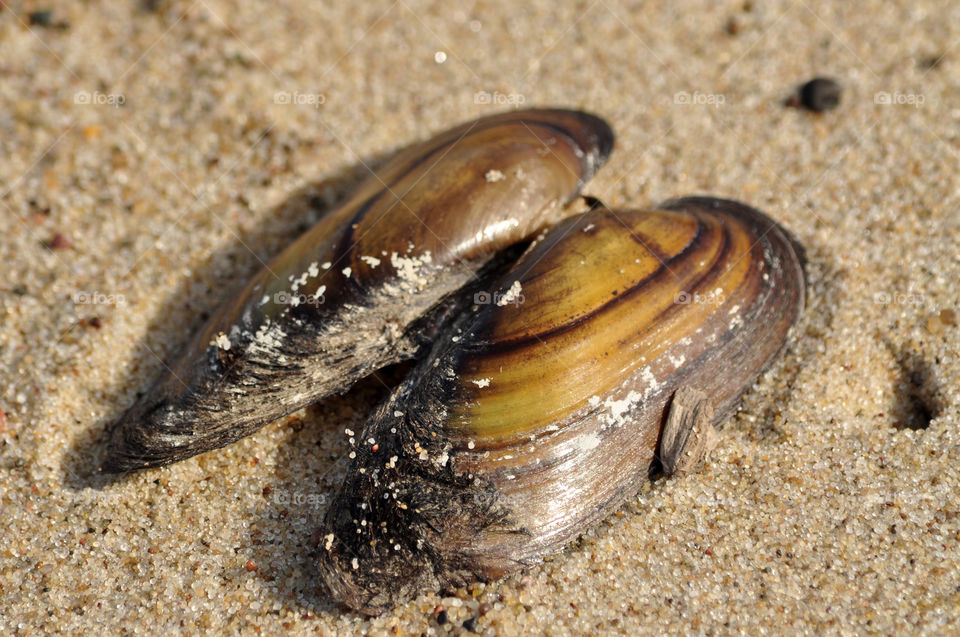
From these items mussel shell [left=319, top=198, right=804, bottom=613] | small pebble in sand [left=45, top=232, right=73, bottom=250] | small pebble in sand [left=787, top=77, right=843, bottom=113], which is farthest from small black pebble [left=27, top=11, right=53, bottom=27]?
small pebble in sand [left=787, top=77, right=843, bottom=113]

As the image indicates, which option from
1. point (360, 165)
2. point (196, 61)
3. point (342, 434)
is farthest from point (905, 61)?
point (196, 61)

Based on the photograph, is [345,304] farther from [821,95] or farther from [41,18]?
[41,18]

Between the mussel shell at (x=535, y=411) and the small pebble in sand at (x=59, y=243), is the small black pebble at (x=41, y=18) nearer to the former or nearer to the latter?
the small pebble in sand at (x=59, y=243)

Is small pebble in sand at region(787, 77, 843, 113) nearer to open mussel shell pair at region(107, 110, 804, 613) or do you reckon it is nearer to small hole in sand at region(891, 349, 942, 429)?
open mussel shell pair at region(107, 110, 804, 613)

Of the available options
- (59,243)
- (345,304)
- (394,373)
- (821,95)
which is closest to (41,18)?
(59,243)

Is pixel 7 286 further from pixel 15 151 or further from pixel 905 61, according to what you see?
pixel 905 61

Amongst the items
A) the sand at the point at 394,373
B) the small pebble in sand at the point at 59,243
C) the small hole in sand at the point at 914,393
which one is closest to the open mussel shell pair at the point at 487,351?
the sand at the point at 394,373
